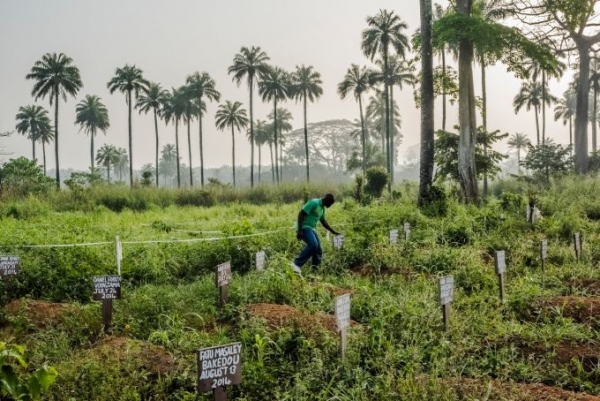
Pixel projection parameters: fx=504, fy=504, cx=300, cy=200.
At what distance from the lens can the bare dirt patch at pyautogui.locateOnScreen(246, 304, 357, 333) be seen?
4945 mm

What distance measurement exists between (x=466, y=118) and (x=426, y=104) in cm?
144

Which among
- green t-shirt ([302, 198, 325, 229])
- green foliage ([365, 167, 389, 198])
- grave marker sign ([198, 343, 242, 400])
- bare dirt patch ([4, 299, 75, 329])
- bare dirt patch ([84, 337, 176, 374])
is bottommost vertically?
bare dirt patch ([84, 337, 176, 374])

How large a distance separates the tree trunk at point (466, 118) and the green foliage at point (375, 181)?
1544 cm

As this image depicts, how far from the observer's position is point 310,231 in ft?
26.0

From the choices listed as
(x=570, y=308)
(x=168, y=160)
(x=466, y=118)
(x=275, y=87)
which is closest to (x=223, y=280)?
(x=570, y=308)

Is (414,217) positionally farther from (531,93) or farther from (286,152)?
(286,152)

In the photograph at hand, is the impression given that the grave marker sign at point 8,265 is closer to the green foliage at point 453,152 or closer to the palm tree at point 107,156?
the green foliage at point 453,152

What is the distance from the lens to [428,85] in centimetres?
1488

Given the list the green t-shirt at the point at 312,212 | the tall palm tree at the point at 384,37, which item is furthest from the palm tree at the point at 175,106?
the green t-shirt at the point at 312,212

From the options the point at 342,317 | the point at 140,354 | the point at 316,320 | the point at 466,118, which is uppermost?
the point at 466,118

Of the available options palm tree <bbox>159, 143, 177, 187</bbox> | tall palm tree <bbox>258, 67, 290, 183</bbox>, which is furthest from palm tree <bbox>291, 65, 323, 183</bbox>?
palm tree <bbox>159, 143, 177, 187</bbox>

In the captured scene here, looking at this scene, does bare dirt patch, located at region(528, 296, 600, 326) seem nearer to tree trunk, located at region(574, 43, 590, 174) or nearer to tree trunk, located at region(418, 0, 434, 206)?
tree trunk, located at region(418, 0, 434, 206)

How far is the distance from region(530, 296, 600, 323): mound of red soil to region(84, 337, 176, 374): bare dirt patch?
3949 millimetres

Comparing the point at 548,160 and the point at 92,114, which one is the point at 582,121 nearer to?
the point at 548,160
